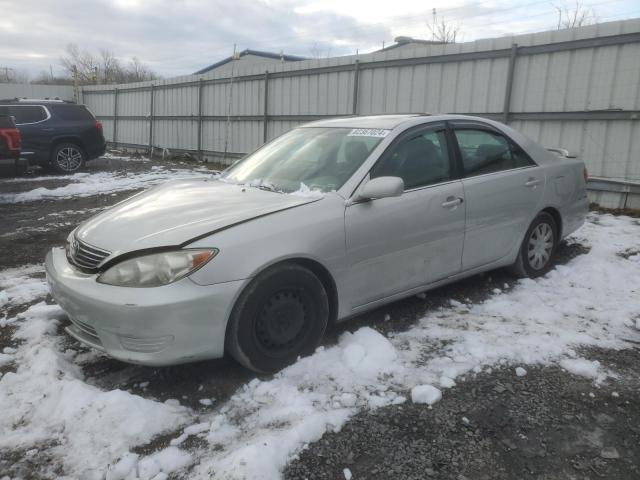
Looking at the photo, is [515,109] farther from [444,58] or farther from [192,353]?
[192,353]

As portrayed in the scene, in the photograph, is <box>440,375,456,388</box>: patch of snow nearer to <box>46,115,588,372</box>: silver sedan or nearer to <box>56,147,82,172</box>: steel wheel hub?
<box>46,115,588,372</box>: silver sedan

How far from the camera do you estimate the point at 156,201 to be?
3.54m

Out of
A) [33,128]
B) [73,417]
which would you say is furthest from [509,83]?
[33,128]

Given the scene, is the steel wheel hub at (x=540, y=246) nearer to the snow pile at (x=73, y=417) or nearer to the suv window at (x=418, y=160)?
the suv window at (x=418, y=160)

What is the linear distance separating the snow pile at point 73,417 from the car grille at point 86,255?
2.05ft

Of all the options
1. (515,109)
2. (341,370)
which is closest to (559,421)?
(341,370)

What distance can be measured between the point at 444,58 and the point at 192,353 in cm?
797

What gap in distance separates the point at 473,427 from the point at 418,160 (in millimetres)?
1944

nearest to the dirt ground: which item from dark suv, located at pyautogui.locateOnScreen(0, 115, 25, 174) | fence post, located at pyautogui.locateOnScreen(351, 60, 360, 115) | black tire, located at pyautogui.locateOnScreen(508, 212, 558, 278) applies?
black tire, located at pyautogui.locateOnScreen(508, 212, 558, 278)

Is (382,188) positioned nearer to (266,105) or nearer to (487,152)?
(487,152)

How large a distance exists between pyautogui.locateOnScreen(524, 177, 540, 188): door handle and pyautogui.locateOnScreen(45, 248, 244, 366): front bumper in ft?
9.41

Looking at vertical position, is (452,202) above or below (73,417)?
above

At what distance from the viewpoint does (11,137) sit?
29.3 feet

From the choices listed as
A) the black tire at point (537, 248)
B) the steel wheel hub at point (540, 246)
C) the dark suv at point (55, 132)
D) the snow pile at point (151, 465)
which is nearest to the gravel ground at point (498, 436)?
the snow pile at point (151, 465)
